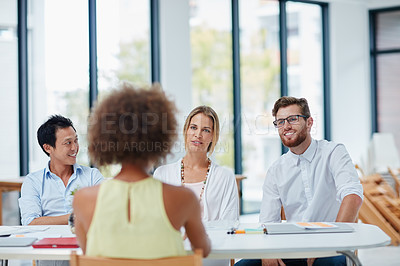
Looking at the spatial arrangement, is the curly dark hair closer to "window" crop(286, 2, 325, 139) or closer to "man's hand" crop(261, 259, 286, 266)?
"man's hand" crop(261, 259, 286, 266)

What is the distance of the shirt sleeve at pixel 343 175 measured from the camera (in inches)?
115

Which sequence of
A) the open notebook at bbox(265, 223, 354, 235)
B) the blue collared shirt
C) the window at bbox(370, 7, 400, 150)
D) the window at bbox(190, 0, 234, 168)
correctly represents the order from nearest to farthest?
1. the open notebook at bbox(265, 223, 354, 235)
2. the blue collared shirt
3. the window at bbox(190, 0, 234, 168)
4. the window at bbox(370, 7, 400, 150)

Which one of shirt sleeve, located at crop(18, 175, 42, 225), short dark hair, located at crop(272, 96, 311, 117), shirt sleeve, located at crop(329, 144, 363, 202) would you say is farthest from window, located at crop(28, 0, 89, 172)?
shirt sleeve, located at crop(329, 144, 363, 202)

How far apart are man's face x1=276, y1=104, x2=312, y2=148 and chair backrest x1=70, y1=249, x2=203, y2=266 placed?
4.98ft

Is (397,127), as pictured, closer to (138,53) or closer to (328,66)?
(328,66)

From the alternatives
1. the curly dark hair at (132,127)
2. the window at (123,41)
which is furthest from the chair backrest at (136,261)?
the window at (123,41)

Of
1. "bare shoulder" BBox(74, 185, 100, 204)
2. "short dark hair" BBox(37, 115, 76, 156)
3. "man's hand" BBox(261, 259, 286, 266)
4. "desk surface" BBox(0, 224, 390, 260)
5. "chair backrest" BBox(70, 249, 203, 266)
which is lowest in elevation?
"man's hand" BBox(261, 259, 286, 266)

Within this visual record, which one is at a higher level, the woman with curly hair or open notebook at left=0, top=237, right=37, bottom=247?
the woman with curly hair

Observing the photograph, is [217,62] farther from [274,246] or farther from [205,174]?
[274,246]

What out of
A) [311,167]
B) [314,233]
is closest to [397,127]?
[311,167]

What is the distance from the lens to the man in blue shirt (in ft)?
10.5

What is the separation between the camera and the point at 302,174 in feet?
10.3

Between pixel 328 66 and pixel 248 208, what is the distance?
2.54 meters

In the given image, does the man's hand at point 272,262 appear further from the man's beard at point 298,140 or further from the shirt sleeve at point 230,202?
the man's beard at point 298,140
